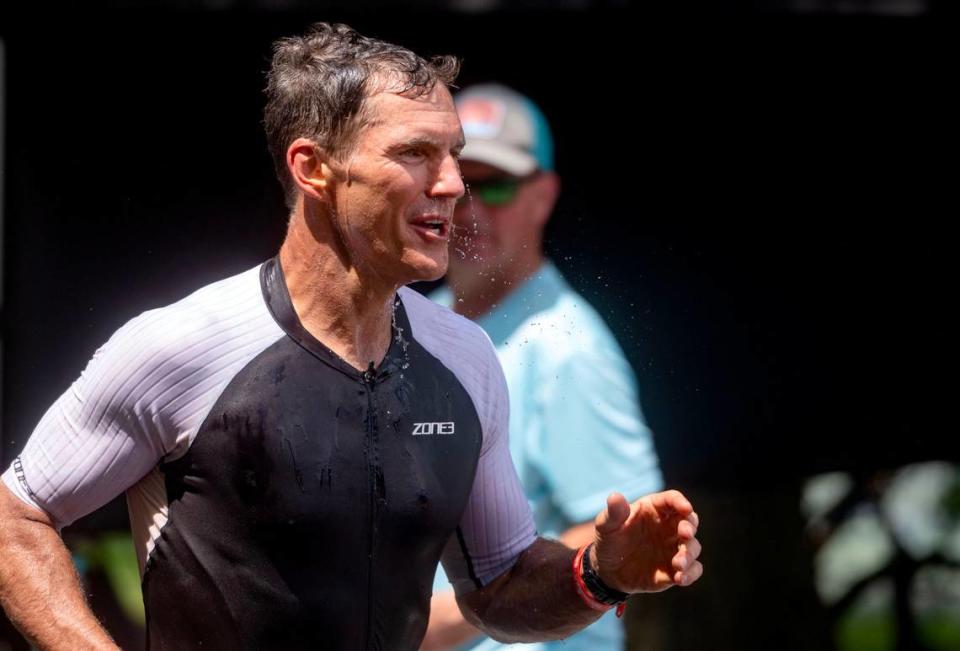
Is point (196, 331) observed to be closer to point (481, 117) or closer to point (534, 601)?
point (534, 601)

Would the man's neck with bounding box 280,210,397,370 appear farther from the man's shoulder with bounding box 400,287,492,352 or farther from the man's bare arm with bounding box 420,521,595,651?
the man's bare arm with bounding box 420,521,595,651

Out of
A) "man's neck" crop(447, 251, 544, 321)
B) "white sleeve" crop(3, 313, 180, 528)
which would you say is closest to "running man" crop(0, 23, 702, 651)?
"white sleeve" crop(3, 313, 180, 528)

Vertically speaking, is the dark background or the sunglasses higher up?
the sunglasses

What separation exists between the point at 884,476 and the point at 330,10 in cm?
234

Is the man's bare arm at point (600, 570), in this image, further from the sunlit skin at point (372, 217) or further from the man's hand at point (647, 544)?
the sunlit skin at point (372, 217)

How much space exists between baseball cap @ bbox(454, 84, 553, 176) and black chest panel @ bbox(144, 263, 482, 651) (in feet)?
4.56

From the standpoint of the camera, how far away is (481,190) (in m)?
4.00

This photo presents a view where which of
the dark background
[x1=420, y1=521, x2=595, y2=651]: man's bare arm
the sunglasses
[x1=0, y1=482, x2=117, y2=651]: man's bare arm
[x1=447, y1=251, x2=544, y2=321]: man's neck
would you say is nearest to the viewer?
[x1=0, y1=482, x2=117, y2=651]: man's bare arm

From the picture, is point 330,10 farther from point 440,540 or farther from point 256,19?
point 440,540

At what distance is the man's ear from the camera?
2.67m

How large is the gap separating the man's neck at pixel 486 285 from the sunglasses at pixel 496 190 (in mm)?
179

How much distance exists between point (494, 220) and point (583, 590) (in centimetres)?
135

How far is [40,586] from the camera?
2557 millimetres

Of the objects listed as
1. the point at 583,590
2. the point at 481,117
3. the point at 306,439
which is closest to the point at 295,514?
the point at 306,439
